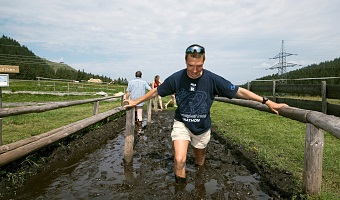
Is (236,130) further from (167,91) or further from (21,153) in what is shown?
(21,153)

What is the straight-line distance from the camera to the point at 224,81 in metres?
3.56

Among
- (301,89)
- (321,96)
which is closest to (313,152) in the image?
(321,96)

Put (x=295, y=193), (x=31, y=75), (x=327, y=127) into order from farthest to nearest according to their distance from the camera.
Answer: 1. (x=31, y=75)
2. (x=295, y=193)
3. (x=327, y=127)

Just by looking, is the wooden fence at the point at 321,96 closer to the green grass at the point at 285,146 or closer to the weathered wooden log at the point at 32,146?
the green grass at the point at 285,146

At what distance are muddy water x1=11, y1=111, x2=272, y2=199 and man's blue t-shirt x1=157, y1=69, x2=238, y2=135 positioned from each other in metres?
0.90

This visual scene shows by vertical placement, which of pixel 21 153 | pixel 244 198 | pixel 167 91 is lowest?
pixel 244 198

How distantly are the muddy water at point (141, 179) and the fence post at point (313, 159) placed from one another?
0.58m

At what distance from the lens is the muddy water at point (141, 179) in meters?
3.45

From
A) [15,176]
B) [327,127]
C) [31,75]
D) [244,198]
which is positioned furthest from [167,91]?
[31,75]

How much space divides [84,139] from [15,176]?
2672 mm

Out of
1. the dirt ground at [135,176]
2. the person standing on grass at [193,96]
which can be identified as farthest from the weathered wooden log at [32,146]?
the person standing on grass at [193,96]

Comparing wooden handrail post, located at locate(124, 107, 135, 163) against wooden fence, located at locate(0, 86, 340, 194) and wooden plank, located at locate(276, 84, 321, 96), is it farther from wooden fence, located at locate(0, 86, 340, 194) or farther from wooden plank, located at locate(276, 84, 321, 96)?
wooden plank, located at locate(276, 84, 321, 96)

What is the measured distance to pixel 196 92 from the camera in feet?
11.5

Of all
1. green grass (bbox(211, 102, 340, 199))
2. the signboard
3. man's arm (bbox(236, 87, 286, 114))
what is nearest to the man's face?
man's arm (bbox(236, 87, 286, 114))
